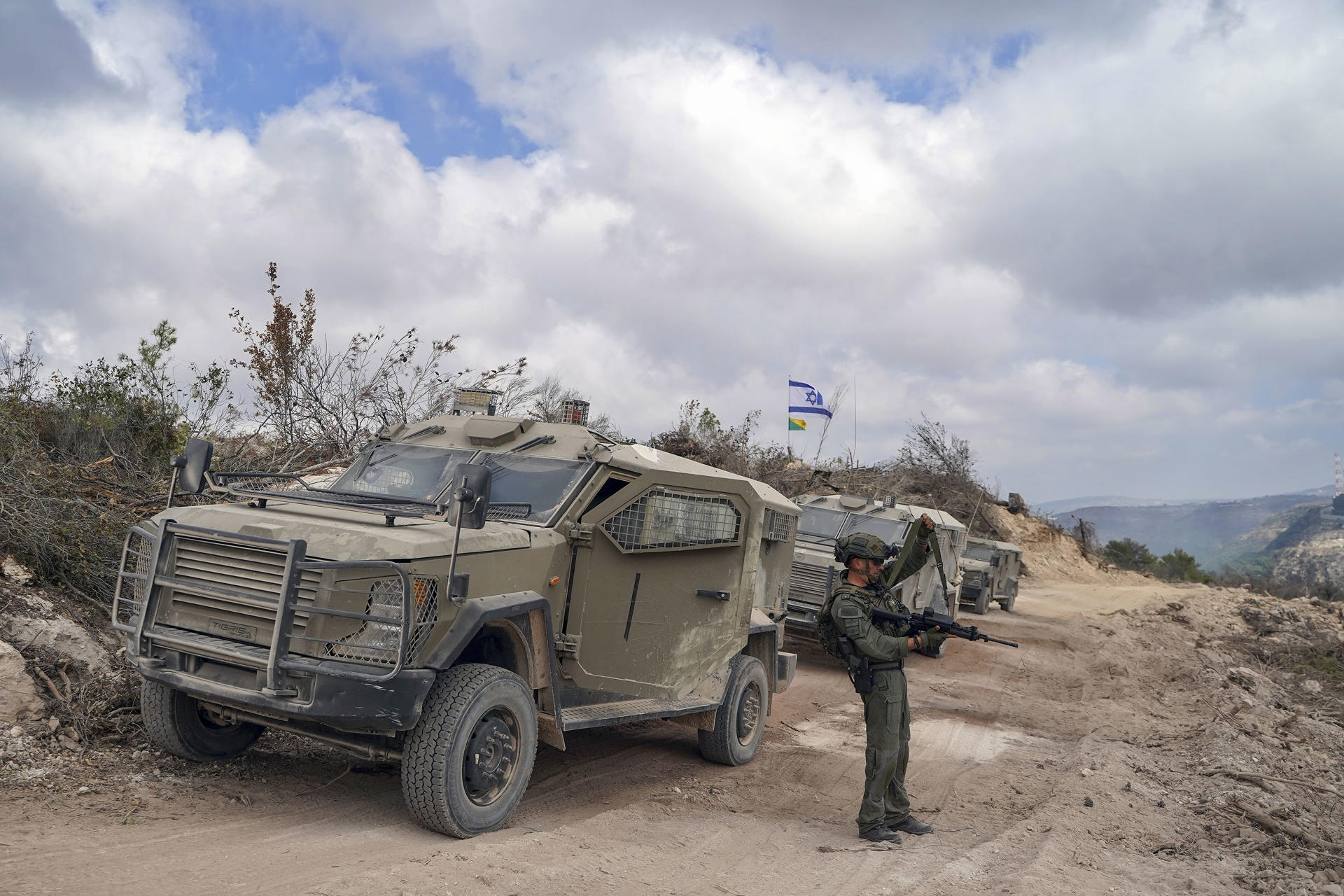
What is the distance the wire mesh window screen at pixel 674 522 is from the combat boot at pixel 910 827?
1.96 meters

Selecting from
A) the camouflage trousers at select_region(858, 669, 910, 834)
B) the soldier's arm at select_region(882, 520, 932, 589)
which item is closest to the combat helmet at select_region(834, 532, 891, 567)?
the soldier's arm at select_region(882, 520, 932, 589)

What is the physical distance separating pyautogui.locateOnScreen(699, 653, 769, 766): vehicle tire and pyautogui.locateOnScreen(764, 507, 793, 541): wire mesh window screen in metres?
1.02

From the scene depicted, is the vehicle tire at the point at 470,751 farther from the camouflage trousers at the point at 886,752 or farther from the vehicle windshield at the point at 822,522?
the vehicle windshield at the point at 822,522

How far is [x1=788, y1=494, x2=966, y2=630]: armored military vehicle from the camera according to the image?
12203 millimetres

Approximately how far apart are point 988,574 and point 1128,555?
81.8ft

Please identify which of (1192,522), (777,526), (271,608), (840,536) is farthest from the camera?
(1192,522)

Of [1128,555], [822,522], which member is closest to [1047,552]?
[1128,555]

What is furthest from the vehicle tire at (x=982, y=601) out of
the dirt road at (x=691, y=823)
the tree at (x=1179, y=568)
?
the tree at (x=1179, y=568)

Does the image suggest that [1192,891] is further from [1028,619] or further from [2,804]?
[1028,619]

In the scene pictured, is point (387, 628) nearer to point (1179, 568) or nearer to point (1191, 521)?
point (1179, 568)

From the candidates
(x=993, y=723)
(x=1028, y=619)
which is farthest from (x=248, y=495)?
(x=1028, y=619)

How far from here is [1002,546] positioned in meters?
21.3

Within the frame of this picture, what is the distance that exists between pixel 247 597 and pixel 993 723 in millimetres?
7293

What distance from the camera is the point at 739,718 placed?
729 centimetres
